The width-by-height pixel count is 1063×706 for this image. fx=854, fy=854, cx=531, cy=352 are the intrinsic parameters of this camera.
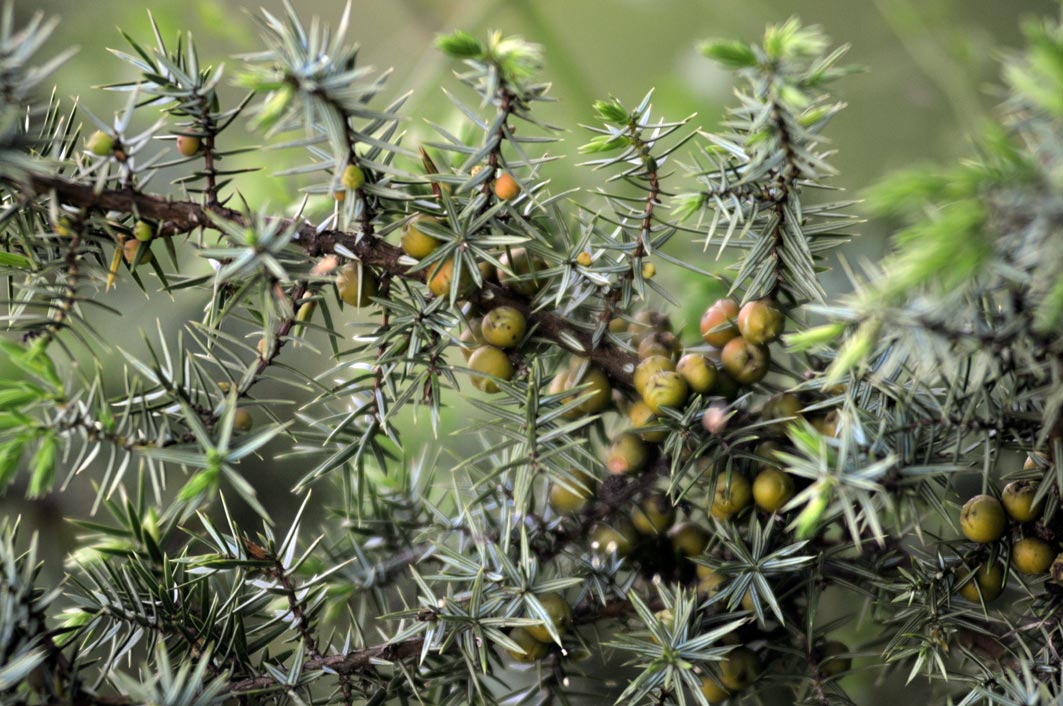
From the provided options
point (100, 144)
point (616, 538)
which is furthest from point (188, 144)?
point (616, 538)

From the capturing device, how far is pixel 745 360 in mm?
350

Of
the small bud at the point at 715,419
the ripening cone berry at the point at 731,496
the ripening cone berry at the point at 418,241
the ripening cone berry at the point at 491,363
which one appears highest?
the ripening cone berry at the point at 418,241

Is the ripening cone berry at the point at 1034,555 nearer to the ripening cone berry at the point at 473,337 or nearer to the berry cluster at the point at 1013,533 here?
the berry cluster at the point at 1013,533

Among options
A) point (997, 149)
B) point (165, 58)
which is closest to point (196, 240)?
point (165, 58)

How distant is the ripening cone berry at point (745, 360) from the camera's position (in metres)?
0.35

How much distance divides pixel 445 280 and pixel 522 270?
0.16 feet

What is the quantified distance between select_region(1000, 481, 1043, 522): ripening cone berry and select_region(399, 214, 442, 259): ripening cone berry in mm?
233

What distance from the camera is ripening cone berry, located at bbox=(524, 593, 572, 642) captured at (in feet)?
1.12

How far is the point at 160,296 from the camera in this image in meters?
0.75

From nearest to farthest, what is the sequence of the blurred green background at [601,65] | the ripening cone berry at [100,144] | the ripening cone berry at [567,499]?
the ripening cone berry at [100,144] < the ripening cone berry at [567,499] < the blurred green background at [601,65]

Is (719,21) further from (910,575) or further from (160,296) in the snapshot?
(910,575)

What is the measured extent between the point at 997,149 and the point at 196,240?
28cm

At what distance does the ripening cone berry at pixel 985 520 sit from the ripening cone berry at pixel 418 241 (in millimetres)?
225

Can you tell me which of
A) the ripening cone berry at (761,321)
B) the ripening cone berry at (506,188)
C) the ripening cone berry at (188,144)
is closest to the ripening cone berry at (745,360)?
the ripening cone berry at (761,321)
